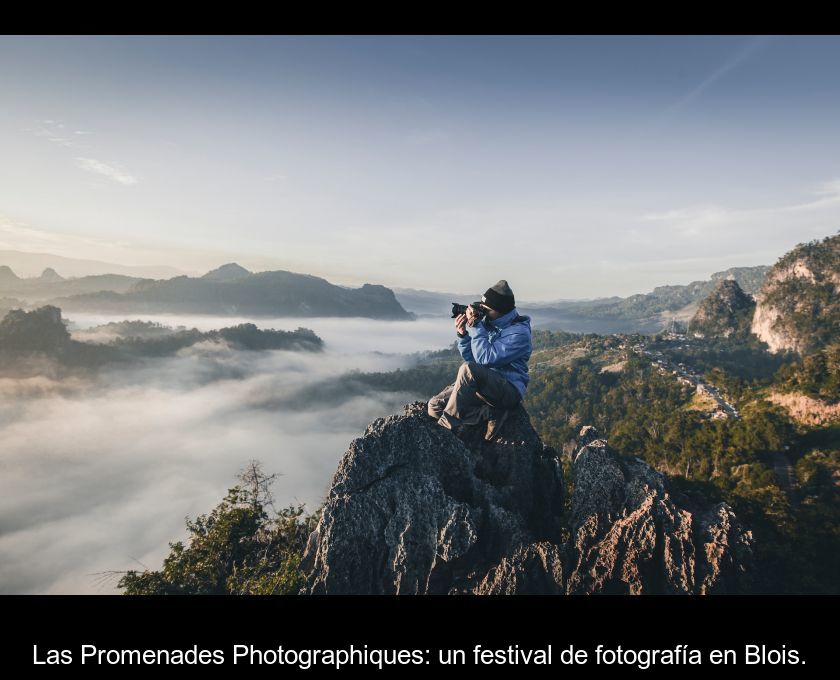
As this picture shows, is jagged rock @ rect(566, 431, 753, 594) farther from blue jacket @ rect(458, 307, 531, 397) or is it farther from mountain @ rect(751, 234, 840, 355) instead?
mountain @ rect(751, 234, 840, 355)

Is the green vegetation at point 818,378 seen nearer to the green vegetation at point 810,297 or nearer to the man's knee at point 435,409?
the man's knee at point 435,409

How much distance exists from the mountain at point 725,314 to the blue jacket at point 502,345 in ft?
683

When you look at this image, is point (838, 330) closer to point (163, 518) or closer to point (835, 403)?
point (835, 403)

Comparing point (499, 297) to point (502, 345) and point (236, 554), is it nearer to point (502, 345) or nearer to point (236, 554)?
point (502, 345)

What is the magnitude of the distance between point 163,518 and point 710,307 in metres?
248

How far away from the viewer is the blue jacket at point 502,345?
988 cm

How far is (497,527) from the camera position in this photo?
36.4 feet

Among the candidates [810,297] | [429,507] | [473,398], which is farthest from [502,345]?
[810,297]

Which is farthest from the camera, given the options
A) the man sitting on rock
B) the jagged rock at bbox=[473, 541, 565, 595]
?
the jagged rock at bbox=[473, 541, 565, 595]

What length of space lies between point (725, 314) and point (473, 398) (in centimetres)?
22266

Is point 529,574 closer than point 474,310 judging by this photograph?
No
